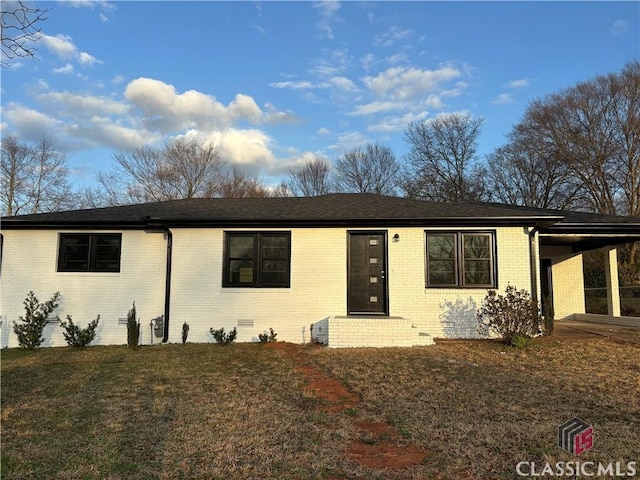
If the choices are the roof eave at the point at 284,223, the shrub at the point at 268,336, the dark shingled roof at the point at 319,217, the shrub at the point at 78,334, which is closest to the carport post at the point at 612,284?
the dark shingled roof at the point at 319,217

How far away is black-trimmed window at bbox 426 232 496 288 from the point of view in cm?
935

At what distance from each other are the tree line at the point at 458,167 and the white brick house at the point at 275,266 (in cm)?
1458

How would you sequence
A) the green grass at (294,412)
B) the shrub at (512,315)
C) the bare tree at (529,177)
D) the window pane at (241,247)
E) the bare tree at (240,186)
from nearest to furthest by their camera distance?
the green grass at (294,412) < the shrub at (512,315) < the window pane at (241,247) < the bare tree at (529,177) < the bare tree at (240,186)

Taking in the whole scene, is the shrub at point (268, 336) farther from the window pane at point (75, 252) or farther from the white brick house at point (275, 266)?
the window pane at point (75, 252)

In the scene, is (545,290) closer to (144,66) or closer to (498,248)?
(498,248)

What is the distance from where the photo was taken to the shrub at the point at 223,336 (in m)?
9.24

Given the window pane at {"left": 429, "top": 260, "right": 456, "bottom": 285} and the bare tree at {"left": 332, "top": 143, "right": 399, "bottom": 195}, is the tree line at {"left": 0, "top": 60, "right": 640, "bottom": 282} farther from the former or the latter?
the window pane at {"left": 429, "top": 260, "right": 456, "bottom": 285}

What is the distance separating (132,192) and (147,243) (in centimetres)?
2067

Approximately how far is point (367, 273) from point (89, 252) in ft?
22.3

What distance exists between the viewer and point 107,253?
9922 mm

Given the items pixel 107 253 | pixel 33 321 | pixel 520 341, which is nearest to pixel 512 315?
pixel 520 341

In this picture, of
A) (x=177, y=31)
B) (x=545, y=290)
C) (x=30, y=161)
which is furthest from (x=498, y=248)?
(x=30, y=161)

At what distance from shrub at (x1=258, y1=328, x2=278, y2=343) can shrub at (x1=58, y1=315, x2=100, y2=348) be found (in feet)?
12.9

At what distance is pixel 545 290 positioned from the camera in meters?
13.6
